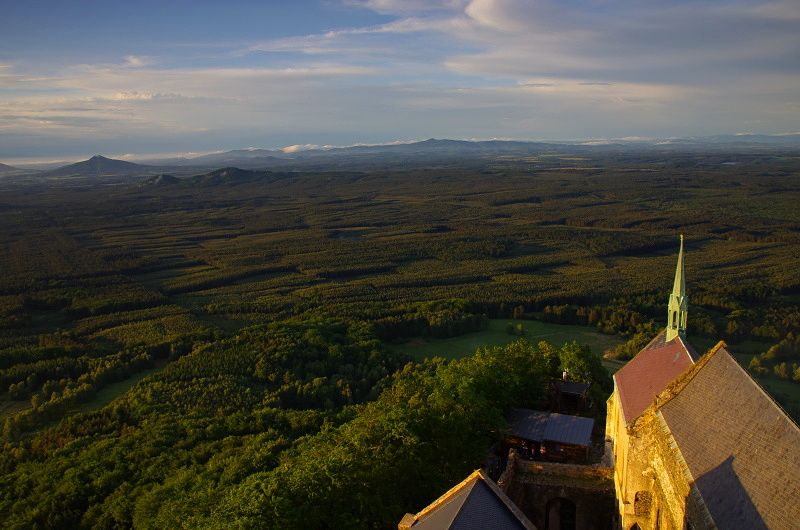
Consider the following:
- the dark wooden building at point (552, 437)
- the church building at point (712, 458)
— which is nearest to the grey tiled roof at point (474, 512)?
the church building at point (712, 458)

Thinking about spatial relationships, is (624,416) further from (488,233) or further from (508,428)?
(488,233)

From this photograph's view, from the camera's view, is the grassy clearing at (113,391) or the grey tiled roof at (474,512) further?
the grassy clearing at (113,391)

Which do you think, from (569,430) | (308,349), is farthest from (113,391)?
(569,430)

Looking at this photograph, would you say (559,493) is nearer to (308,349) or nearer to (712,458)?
(712,458)

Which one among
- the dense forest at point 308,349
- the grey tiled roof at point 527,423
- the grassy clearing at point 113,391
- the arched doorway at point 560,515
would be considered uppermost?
the grey tiled roof at point 527,423

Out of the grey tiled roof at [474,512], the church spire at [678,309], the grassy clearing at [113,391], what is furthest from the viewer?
the grassy clearing at [113,391]

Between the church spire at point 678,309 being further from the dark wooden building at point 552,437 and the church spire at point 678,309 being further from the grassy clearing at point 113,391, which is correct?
the grassy clearing at point 113,391

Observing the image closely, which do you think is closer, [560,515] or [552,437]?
[560,515]
